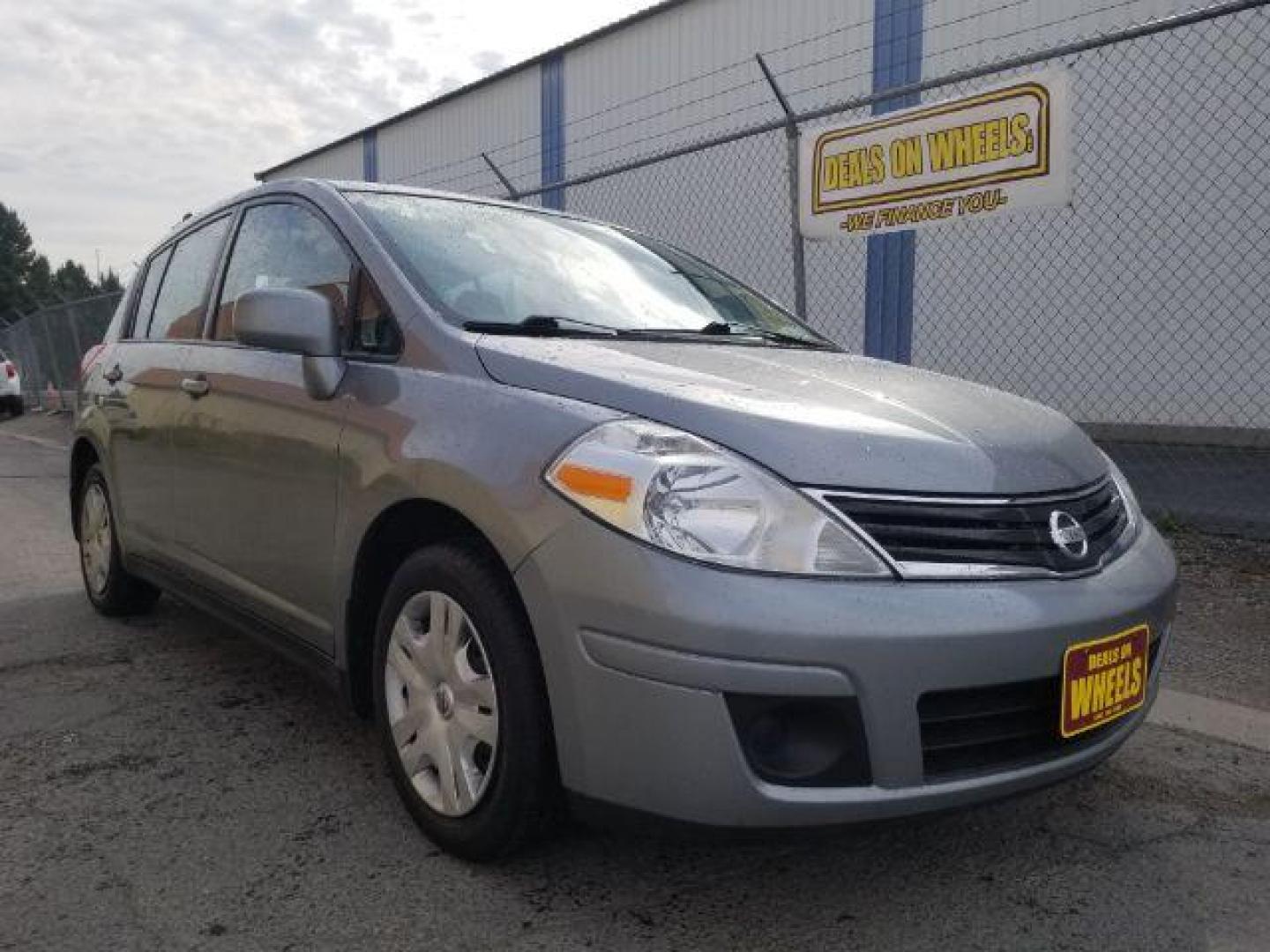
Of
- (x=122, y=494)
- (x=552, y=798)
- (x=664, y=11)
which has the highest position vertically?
(x=664, y=11)

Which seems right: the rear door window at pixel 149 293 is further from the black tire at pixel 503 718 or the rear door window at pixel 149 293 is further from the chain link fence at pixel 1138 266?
the chain link fence at pixel 1138 266

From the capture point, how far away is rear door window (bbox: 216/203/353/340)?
297cm

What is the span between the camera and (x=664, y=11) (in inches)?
478

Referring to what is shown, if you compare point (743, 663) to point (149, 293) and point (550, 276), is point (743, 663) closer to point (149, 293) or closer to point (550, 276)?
point (550, 276)

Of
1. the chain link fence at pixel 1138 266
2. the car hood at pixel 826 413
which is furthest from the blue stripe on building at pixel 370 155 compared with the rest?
the car hood at pixel 826 413

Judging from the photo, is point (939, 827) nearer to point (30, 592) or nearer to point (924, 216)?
point (924, 216)

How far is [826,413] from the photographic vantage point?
2.18 metres

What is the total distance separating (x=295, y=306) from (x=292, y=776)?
1232 millimetres

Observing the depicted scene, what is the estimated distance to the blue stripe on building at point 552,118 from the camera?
14055 mm

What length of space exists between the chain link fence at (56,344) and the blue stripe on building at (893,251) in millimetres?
9891

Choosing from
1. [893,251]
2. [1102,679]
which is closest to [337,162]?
[893,251]

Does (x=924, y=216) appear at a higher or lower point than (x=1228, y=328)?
higher

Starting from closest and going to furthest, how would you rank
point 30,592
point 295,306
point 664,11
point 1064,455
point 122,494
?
point 1064,455 → point 295,306 → point 122,494 → point 30,592 → point 664,11

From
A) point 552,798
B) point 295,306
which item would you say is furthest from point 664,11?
point 552,798
